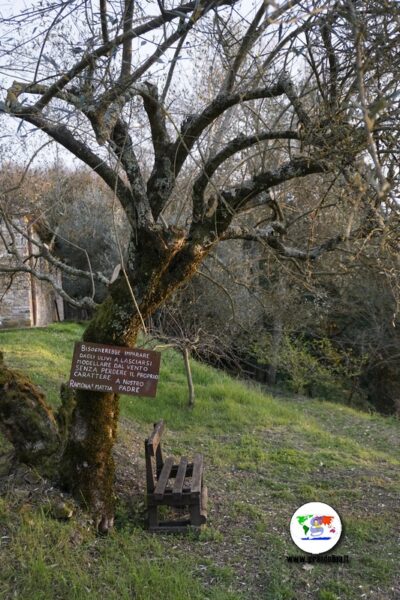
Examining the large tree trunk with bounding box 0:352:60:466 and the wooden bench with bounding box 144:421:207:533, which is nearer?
the wooden bench with bounding box 144:421:207:533

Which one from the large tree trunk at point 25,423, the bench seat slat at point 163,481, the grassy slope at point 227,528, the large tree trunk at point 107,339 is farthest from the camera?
the large tree trunk at point 25,423

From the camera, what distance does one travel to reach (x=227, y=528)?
4809 mm

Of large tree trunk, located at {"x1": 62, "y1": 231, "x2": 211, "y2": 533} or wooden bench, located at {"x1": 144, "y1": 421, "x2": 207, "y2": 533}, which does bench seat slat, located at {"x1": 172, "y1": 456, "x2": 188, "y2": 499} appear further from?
large tree trunk, located at {"x1": 62, "y1": 231, "x2": 211, "y2": 533}

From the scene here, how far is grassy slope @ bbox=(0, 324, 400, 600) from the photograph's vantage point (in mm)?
3758

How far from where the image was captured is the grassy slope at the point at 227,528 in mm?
3758

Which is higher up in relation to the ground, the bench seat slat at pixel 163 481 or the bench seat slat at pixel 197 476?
the bench seat slat at pixel 197 476

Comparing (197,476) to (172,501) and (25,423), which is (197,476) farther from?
(25,423)

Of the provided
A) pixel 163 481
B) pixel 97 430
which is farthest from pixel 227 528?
pixel 97 430

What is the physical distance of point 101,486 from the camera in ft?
15.0

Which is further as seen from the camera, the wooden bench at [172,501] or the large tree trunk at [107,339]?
the wooden bench at [172,501]

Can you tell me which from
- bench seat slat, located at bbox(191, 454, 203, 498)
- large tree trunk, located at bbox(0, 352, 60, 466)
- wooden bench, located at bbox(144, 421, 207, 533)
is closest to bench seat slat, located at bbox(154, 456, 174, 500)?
wooden bench, located at bbox(144, 421, 207, 533)

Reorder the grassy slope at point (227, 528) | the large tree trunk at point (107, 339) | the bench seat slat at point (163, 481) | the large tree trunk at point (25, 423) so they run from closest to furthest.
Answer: the grassy slope at point (227, 528), the large tree trunk at point (107, 339), the bench seat slat at point (163, 481), the large tree trunk at point (25, 423)

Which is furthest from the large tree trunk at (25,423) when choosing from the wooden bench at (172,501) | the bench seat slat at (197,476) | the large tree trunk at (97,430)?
Answer: the bench seat slat at (197,476)

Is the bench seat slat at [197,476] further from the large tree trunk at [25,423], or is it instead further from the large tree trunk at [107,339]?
the large tree trunk at [25,423]
